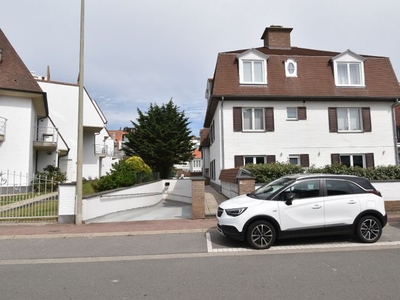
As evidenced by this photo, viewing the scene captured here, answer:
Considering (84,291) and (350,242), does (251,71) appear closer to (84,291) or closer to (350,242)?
(350,242)

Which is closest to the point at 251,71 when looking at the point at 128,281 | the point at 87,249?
the point at 87,249

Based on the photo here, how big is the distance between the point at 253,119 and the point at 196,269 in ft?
44.3

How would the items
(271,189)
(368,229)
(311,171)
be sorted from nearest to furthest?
(368,229), (271,189), (311,171)

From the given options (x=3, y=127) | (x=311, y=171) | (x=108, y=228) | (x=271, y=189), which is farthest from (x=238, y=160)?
(x=3, y=127)

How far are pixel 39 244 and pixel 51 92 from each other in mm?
23313

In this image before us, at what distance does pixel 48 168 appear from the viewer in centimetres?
2161

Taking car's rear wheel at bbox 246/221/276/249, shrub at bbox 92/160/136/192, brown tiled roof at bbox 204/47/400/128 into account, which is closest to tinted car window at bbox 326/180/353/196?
car's rear wheel at bbox 246/221/276/249

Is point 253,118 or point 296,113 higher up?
point 296,113

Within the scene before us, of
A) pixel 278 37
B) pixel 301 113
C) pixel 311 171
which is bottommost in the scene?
pixel 311 171

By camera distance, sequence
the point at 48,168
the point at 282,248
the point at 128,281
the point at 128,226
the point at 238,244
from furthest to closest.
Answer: the point at 48,168 < the point at 128,226 < the point at 238,244 < the point at 282,248 < the point at 128,281

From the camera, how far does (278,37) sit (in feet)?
73.9

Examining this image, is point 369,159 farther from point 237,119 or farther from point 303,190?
point 303,190

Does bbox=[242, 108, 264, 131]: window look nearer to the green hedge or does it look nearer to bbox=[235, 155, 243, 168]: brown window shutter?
bbox=[235, 155, 243, 168]: brown window shutter

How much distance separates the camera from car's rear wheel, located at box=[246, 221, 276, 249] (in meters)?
6.50
